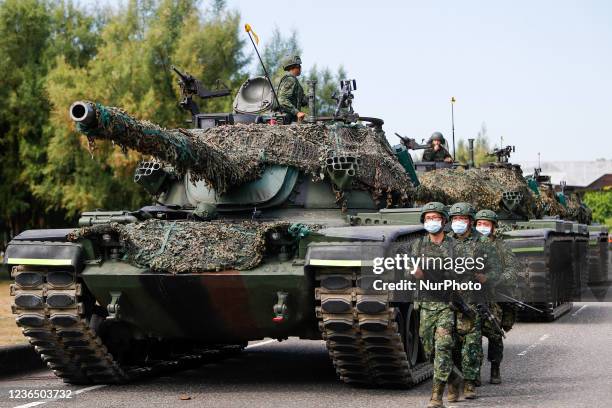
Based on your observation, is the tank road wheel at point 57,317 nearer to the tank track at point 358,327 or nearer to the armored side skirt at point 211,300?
the armored side skirt at point 211,300

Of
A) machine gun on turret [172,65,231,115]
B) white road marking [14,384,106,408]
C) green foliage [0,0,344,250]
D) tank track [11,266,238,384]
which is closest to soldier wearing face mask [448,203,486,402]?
tank track [11,266,238,384]

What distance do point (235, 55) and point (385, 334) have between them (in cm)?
2423

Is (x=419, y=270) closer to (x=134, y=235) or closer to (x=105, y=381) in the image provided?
(x=134, y=235)

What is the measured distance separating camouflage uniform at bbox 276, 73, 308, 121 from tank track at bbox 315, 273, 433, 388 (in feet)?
12.4

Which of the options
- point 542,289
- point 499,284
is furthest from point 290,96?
point 542,289

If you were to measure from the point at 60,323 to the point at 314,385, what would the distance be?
2510 mm

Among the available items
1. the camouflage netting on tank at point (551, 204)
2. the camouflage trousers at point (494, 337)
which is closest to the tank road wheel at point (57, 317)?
the camouflage trousers at point (494, 337)

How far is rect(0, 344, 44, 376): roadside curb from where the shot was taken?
12023 millimetres

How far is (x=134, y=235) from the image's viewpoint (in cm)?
1042

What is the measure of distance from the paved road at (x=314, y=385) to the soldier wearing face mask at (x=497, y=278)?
324mm

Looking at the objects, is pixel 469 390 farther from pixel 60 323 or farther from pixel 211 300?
pixel 60 323

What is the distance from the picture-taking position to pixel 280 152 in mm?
11805

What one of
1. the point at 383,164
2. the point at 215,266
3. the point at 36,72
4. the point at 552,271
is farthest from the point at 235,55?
the point at 215,266

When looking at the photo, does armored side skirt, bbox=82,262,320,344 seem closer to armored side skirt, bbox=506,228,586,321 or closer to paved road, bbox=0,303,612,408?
paved road, bbox=0,303,612,408
